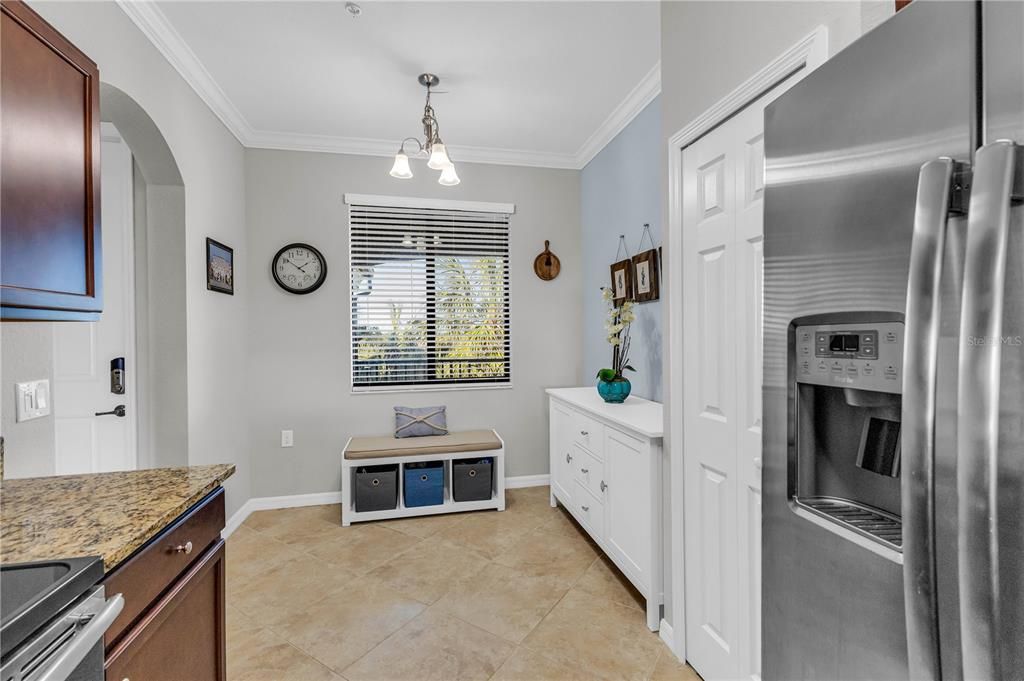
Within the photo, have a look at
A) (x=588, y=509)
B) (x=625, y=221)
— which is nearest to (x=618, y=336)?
(x=625, y=221)

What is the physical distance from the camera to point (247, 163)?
11.3ft

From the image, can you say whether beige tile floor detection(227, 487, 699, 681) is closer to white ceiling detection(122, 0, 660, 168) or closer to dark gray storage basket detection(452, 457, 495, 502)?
dark gray storage basket detection(452, 457, 495, 502)

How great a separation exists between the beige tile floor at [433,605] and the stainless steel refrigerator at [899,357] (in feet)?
3.99

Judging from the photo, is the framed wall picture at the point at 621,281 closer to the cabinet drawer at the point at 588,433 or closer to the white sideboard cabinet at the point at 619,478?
the white sideboard cabinet at the point at 619,478

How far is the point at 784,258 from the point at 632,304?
2.18 m

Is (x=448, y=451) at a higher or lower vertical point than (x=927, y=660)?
lower

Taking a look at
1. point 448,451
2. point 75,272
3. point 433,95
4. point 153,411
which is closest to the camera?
point 75,272

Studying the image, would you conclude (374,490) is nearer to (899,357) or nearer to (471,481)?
(471,481)

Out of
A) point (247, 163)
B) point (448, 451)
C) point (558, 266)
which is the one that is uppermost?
point (247, 163)

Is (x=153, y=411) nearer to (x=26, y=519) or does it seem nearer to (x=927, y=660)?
(x=26, y=519)

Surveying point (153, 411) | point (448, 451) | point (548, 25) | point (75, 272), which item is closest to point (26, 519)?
point (75, 272)

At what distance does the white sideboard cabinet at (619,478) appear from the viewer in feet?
6.48

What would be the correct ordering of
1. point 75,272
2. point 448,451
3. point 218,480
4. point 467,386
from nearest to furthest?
point 75,272
point 218,480
point 448,451
point 467,386

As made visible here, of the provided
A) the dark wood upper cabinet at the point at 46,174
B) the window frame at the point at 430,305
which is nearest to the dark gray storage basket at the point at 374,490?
the window frame at the point at 430,305
